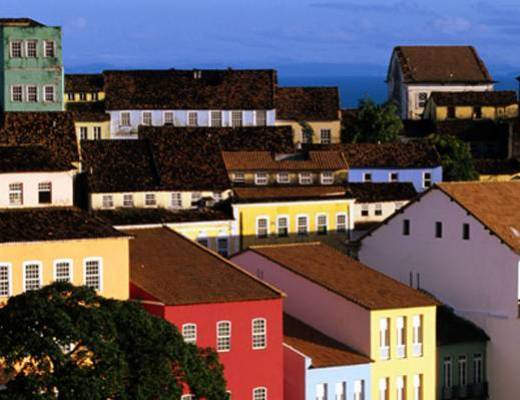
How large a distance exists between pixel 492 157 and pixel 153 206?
48421 mm

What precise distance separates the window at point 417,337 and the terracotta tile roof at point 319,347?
2.55m

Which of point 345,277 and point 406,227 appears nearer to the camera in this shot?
point 345,277

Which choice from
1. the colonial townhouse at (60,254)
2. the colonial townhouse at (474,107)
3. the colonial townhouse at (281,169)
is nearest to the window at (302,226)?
the colonial townhouse at (281,169)

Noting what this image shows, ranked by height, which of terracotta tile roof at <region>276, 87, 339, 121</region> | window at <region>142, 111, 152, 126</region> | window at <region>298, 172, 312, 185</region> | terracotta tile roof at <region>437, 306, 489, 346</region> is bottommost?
terracotta tile roof at <region>437, 306, 489, 346</region>

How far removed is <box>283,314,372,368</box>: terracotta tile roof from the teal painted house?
16.8 feet

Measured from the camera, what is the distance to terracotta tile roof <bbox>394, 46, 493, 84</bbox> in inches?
6462

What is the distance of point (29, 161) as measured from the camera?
257 ft

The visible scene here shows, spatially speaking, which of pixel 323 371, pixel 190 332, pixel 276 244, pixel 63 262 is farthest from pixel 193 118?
pixel 190 332

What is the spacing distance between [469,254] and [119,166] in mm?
22903

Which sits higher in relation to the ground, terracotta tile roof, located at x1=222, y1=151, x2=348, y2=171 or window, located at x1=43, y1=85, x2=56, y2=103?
window, located at x1=43, y1=85, x2=56, y2=103

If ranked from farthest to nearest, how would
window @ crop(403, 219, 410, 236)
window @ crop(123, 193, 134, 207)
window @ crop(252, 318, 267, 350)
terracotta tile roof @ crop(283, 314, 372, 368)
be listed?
window @ crop(123, 193, 134, 207) → window @ crop(403, 219, 410, 236) → terracotta tile roof @ crop(283, 314, 372, 368) → window @ crop(252, 318, 267, 350)

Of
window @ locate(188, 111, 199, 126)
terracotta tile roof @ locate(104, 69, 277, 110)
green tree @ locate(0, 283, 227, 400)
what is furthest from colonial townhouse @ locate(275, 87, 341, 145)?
green tree @ locate(0, 283, 227, 400)

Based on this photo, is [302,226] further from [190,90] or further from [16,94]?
[190,90]

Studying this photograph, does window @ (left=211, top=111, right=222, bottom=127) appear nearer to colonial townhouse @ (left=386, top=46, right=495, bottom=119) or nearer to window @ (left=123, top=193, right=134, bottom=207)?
colonial townhouse @ (left=386, top=46, right=495, bottom=119)
